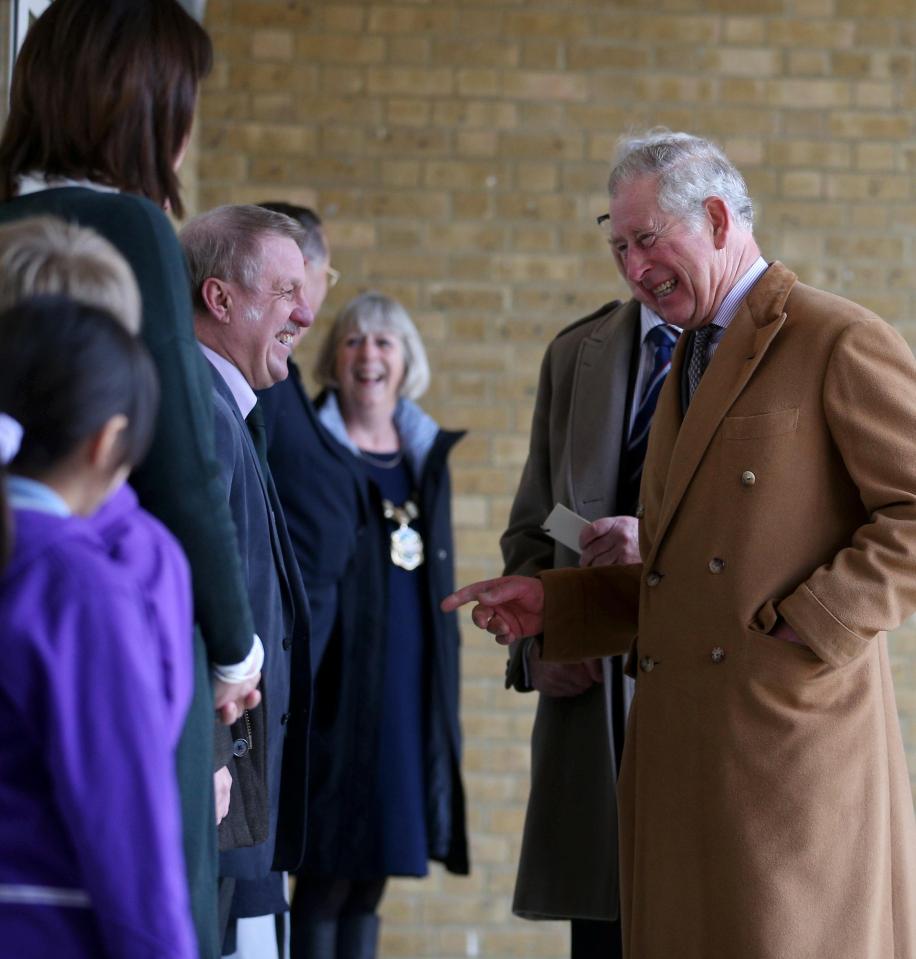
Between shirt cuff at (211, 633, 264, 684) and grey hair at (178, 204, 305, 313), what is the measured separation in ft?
2.47

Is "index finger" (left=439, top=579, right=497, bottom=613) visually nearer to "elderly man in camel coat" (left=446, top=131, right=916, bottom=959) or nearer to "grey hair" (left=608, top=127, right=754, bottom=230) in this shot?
"elderly man in camel coat" (left=446, top=131, right=916, bottom=959)

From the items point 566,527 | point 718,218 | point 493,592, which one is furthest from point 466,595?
point 718,218

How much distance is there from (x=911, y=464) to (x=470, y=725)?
11.4 feet

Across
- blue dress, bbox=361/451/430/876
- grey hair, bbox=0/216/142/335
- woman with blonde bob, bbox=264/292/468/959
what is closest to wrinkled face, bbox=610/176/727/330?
grey hair, bbox=0/216/142/335

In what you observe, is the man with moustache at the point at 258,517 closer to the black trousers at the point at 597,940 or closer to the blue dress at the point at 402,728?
the black trousers at the point at 597,940

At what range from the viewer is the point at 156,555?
1.74 metres

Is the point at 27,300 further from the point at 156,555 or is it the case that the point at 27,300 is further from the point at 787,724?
the point at 787,724

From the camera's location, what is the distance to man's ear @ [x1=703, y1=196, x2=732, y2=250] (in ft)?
9.23

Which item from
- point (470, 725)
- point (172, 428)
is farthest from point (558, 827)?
point (470, 725)

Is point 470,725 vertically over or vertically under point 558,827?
under

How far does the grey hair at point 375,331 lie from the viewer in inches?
193

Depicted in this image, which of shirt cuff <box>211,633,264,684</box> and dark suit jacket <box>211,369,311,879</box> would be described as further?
dark suit jacket <box>211,369,311,879</box>

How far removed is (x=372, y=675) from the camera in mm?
4488

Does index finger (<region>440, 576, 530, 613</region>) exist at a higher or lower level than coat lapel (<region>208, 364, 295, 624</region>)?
lower
